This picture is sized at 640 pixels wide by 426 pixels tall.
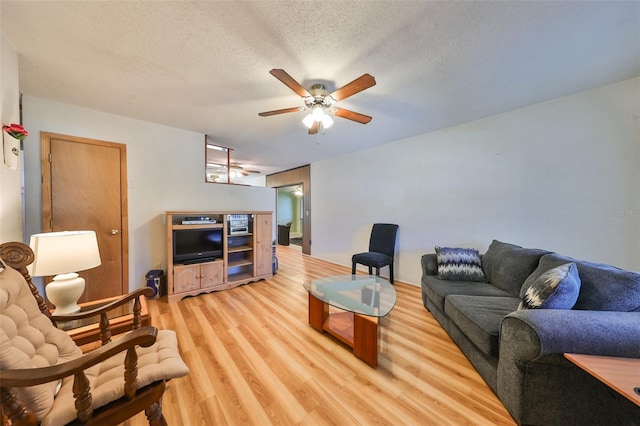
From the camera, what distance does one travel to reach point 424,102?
2.32 meters

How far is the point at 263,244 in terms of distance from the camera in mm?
3654

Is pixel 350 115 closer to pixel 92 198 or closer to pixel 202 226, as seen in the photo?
pixel 202 226

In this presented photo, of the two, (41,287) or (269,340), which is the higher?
(41,287)

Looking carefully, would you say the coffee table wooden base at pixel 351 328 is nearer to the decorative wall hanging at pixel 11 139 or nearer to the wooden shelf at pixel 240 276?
the wooden shelf at pixel 240 276

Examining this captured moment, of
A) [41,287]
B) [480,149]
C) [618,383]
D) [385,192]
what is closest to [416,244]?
[385,192]

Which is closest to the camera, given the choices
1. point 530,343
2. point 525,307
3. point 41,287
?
point 530,343

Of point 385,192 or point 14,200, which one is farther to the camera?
point 385,192

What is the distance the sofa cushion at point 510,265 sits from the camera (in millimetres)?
1914

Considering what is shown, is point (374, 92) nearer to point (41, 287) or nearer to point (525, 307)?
point (525, 307)

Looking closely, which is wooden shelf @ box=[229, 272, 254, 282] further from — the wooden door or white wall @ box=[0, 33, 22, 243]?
white wall @ box=[0, 33, 22, 243]

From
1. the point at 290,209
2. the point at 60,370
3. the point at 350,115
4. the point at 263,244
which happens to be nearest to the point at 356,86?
the point at 350,115

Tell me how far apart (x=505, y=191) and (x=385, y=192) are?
1656 mm

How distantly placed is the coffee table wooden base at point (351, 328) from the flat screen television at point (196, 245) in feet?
6.09

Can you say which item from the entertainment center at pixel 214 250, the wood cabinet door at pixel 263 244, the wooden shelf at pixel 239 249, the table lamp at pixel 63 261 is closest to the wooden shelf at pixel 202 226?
the entertainment center at pixel 214 250
